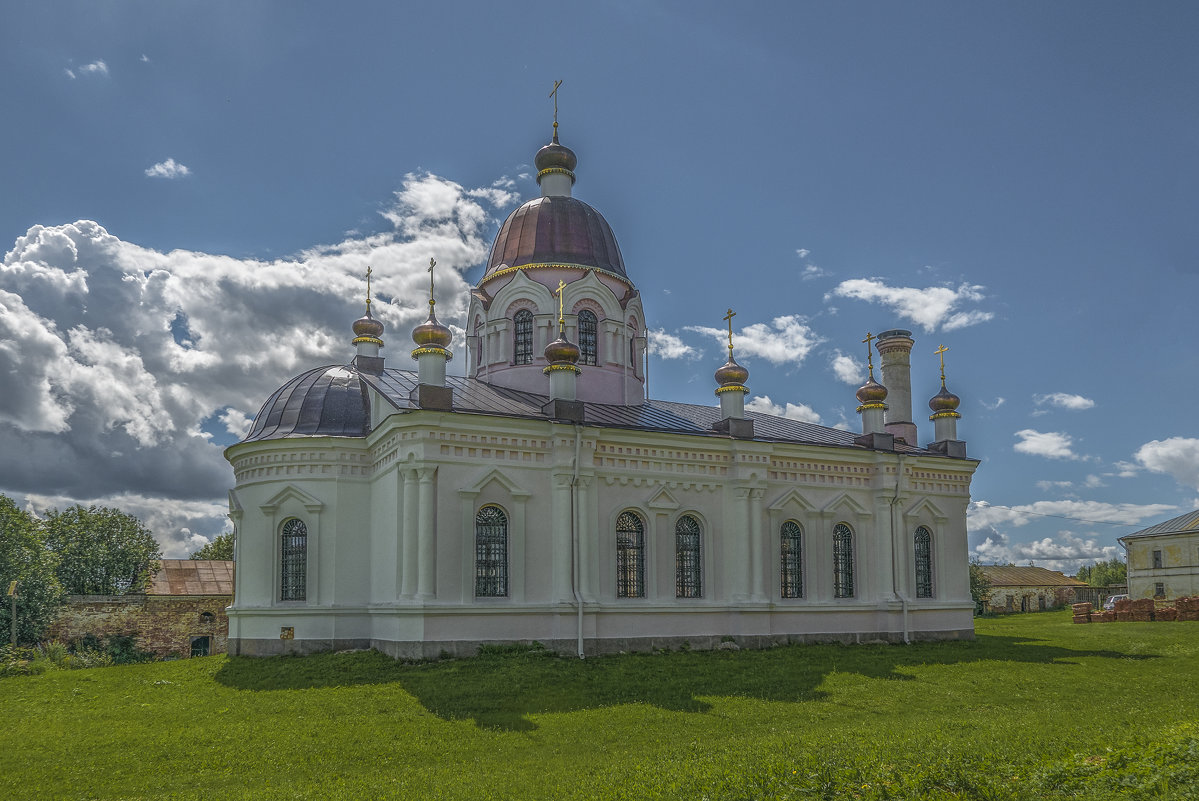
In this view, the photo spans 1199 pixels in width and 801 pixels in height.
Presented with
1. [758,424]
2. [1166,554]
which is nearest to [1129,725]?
[758,424]

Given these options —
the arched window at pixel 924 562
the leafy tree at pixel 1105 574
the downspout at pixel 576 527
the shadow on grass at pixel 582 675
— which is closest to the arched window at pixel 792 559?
the shadow on grass at pixel 582 675

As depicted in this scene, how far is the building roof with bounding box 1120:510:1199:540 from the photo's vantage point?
4556 centimetres

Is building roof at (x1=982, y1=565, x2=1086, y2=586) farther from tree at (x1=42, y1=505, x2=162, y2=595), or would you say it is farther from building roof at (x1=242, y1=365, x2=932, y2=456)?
tree at (x1=42, y1=505, x2=162, y2=595)

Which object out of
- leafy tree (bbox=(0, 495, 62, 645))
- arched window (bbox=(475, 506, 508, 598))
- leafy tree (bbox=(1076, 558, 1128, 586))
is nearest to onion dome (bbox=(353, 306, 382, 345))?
arched window (bbox=(475, 506, 508, 598))

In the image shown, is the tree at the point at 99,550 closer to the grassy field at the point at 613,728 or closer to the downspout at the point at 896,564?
the grassy field at the point at 613,728

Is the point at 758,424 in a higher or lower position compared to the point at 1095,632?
higher

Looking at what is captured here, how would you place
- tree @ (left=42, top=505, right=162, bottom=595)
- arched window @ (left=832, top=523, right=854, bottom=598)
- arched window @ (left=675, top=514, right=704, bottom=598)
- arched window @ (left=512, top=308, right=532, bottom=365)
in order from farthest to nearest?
1. tree @ (left=42, top=505, right=162, bottom=595)
2. arched window @ (left=512, top=308, right=532, bottom=365)
3. arched window @ (left=832, top=523, right=854, bottom=598)
4. arched window @ (left=675, top=514, right=704, bottom=598)

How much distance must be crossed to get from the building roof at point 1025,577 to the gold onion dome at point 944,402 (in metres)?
36.5

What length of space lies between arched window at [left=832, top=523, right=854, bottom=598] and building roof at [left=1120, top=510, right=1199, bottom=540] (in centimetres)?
3090

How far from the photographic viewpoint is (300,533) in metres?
20.3

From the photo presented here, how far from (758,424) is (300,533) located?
11.9 meters

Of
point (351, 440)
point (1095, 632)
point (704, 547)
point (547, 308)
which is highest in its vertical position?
point (547, 308)

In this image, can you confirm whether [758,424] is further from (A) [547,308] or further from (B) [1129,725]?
(B) [1129,725]

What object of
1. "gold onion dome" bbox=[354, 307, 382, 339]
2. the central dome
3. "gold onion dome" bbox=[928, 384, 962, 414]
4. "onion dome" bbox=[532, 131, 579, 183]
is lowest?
"gold onion dome" bbox=[928, 384, 962, 414]
